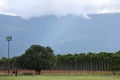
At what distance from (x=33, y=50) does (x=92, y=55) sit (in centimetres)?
4232

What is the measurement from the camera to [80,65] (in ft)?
485

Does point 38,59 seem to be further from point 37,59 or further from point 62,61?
point 62,61

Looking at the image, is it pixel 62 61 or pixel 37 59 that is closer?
pixel 37 59

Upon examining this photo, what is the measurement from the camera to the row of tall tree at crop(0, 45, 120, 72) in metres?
101

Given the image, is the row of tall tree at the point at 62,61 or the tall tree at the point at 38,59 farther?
the row of tall tree at the point at 62,61

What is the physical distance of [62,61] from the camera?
149000mm

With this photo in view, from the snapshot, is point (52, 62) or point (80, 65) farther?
point (80, 65)

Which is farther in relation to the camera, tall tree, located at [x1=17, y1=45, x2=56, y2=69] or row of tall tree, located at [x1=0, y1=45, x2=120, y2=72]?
row of tall tree, located at [x1=0, y1=45, x2=120, y2=72]

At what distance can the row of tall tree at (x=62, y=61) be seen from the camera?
101 m

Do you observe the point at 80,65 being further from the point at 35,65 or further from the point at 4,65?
the point at 35,65

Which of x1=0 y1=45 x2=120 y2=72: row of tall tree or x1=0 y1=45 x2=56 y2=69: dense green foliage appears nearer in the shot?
x1=0 y1=45 x2=56 y2=69: dense green foliage

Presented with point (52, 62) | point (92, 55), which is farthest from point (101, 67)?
point (52, 62)

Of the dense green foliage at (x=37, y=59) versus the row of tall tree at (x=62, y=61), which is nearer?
the dense green foliage at (x=37, y=59)

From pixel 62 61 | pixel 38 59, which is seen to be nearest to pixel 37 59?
pixel 38 59
